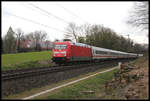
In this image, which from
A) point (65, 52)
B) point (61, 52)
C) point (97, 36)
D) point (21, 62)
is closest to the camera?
point (65, 52)

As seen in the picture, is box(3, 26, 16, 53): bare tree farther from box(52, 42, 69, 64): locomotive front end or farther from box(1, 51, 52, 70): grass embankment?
box(52, 42, 69, 64): locomotive front end

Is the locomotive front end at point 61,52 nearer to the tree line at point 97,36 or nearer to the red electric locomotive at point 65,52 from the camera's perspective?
the red electric locomotive at point 65,52

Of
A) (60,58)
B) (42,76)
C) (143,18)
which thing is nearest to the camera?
(42,76)

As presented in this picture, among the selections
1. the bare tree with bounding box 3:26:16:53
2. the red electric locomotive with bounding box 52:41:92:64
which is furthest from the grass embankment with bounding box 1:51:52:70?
the bare tree with bounding box 3:26:16:53

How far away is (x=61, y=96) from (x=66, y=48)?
13.7 m

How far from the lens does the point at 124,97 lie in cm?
815

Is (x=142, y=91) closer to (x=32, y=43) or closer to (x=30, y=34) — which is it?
(x=32, y=43)

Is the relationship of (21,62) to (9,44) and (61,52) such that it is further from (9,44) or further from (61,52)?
(9,44)

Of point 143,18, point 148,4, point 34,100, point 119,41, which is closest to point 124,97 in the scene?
point 34,100

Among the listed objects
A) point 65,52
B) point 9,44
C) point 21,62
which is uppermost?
point 9,44

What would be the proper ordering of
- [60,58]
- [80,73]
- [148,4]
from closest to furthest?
1. [80,73]
2. [60,58]
3. [148,4]

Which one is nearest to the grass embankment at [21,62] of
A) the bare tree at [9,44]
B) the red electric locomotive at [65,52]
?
the red electric locomotive at [65,52]

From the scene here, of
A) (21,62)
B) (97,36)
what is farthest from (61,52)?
(97,36)

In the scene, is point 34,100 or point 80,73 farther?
point 80,73
